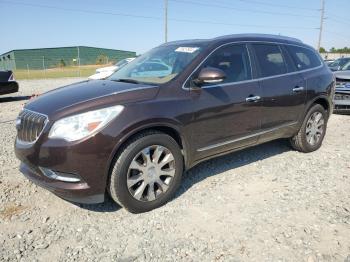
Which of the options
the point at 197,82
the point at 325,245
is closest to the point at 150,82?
the point at 197,82

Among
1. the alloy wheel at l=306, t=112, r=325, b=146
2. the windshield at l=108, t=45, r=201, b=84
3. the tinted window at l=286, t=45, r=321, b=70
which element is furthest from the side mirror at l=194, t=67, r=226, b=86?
the alloy wheel at l=306, t=112, r=325, b=146

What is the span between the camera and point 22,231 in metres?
3.29

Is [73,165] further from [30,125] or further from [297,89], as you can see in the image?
[297,89]

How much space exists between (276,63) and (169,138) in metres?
2.24

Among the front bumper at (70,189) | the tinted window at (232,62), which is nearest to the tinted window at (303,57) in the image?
the tinted window at (232,62)

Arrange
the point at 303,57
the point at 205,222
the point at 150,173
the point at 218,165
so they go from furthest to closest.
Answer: the point at 303,57
the point at 218,165
the point at 150,173
the point at 205,222

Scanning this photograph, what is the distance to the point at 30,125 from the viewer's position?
3459mm

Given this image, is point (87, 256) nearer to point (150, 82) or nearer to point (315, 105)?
point (150, 82)

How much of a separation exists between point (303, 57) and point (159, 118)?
3.15m

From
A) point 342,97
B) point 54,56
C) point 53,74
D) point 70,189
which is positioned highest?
point 70,189

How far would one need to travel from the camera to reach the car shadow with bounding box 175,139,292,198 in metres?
4.49

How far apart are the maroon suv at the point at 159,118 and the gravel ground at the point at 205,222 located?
0.33 meters

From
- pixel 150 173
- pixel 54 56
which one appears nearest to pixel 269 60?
pixel 150 173

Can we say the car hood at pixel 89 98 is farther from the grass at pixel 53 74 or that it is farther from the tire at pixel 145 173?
the grass at pixel 53 74
